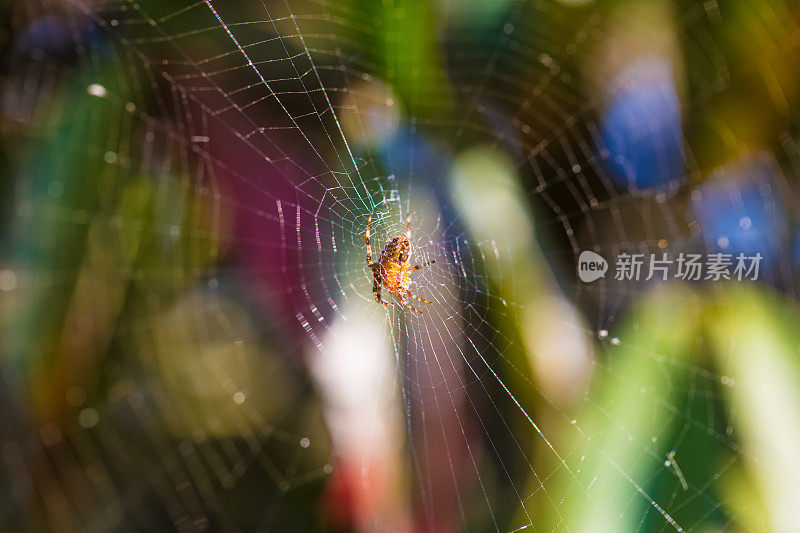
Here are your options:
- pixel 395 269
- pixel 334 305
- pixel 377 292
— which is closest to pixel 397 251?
pixel 395 269

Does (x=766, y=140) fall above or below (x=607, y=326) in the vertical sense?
above

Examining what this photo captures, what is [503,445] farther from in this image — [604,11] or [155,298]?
[604,11]

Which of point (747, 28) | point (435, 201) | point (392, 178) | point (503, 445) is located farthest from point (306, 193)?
point (747, 28)

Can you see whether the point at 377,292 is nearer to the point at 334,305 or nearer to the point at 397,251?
the point at 397,251

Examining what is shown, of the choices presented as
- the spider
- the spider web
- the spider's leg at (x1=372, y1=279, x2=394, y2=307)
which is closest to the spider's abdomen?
the spider

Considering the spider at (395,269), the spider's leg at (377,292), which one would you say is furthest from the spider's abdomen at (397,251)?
the spider's leg at (377,292)

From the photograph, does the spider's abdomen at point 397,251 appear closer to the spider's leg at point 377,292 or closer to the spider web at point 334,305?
the spider's leg at point 377,292
